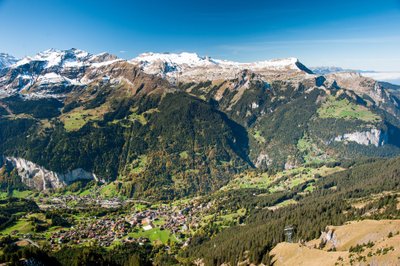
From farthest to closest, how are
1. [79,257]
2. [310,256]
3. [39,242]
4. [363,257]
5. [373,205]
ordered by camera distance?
[39,242] → [373,205] → [79,257] → [310,256] → [363,257]

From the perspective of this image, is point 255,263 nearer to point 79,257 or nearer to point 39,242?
point 79,257

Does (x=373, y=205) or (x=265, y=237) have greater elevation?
(x=373, y=205)

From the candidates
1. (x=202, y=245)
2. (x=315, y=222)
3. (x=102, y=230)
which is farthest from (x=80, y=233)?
(x=315, y=222)

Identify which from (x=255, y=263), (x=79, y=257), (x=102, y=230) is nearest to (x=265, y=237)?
(x=255, y=263)

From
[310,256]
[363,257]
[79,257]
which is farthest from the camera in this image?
[79,257]

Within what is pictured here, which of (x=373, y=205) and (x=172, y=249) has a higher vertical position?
(x=373, y=205)

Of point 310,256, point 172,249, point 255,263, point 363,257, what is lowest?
point 172,249

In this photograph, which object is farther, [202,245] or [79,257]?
[202,245]

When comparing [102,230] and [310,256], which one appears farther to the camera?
[102,230]

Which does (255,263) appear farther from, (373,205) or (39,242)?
(39,242)

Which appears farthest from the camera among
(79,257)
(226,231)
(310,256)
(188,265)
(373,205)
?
(226,231)
